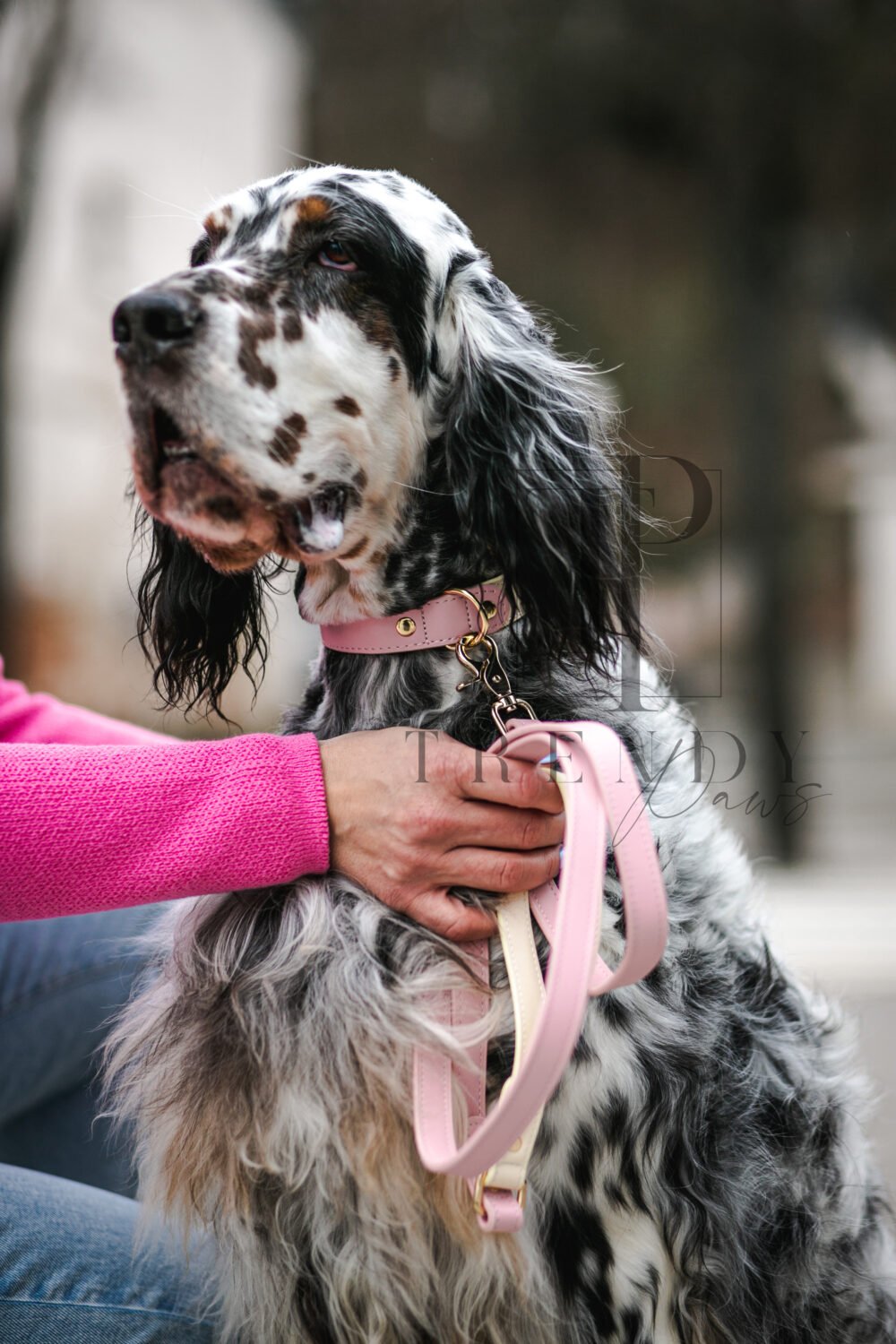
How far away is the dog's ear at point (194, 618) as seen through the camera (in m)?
1.73

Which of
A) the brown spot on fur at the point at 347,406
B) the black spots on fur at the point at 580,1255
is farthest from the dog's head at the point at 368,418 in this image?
the black spots on fur at the point at 580,1255

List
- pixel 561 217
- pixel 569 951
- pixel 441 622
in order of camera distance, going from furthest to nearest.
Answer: pixel 561 217 → pixel 441 622 → pixel 569 951

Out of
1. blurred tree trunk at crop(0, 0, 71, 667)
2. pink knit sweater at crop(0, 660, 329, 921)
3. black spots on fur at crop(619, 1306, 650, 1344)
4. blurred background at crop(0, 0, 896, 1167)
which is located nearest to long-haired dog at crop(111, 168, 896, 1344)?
black spots on fur at crop(619, 1306, 650, 1344)

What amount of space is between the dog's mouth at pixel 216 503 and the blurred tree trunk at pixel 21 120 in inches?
164

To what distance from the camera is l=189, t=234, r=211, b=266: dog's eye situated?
163 centimetres

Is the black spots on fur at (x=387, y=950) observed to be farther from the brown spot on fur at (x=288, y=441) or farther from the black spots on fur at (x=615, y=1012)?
the brown spot on fur at (x=288, y=441)

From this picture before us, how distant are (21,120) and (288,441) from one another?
14.4 ft

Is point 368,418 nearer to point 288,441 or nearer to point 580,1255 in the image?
point 288,441

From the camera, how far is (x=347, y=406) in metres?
1.45

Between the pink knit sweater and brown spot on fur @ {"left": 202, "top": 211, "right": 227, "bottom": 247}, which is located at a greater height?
brown spot on fur @ {"left": 202, "top": 211, "right": 227, "bottom": 247}

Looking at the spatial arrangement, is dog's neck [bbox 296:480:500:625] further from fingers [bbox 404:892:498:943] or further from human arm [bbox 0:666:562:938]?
fingers [bbox 404:892:498:943]

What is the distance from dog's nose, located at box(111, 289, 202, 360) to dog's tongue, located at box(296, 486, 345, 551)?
228mm

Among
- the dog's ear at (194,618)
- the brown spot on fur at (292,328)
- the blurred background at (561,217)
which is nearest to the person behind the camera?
the brown spot on fur at (292,328)

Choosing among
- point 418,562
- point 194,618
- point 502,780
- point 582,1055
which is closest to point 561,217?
point 194,618
